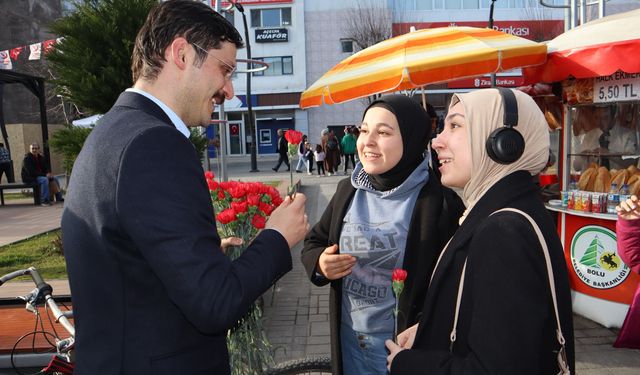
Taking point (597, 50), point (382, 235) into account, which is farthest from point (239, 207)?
point (597, 50)

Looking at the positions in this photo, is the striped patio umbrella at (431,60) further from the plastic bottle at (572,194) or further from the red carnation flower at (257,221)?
the red carnation flower at (257,221)

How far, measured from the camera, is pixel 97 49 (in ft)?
21.5

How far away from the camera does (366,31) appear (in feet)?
115

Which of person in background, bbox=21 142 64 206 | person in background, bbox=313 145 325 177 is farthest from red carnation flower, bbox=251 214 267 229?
person in background, bbox=313 145 325 177

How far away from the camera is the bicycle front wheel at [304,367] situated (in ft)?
9.38

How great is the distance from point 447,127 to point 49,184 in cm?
1594

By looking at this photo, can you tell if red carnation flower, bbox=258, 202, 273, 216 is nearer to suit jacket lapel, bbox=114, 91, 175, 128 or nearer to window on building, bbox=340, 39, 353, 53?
suit jacket lapel, bbox=114, 91, 175, 128

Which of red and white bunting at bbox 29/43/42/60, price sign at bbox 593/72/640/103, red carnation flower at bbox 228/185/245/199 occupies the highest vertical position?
red and white bunting at bbox 29/43/42/60

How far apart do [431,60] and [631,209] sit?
98.2 inches

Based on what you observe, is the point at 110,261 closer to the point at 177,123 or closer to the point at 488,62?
the point at 177,123

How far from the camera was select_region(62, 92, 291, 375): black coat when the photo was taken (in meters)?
1.23

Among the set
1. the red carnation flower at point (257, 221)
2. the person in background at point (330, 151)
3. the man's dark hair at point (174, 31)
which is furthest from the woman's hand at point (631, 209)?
the person in background at point (330, 151)

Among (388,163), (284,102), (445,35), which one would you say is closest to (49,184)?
(445,35)

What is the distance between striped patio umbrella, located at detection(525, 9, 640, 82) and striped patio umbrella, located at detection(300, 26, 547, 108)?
0.78ft
